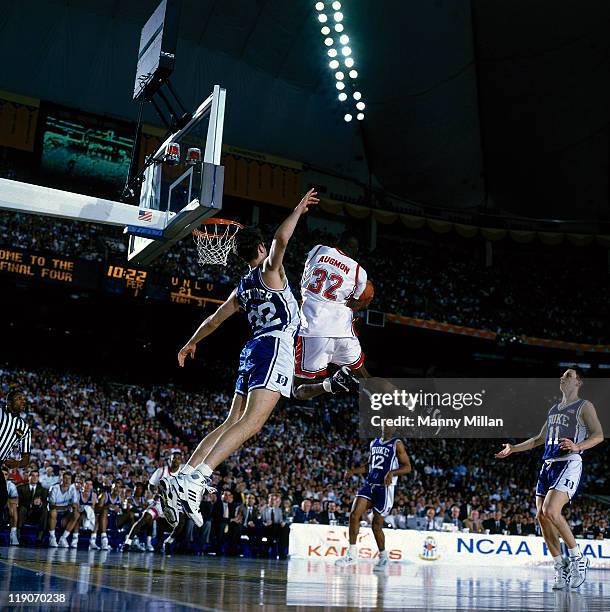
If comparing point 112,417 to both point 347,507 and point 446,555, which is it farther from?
point 446,555

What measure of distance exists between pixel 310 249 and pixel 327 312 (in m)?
22.2

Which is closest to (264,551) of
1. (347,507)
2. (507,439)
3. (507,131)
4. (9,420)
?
(347,507)

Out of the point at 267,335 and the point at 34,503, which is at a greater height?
the point at 267,335

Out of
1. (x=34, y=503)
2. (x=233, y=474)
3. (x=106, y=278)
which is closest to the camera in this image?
(x=34, y=503)

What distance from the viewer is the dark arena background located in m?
18.8

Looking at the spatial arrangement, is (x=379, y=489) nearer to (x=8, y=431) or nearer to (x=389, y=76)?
(x=8, y=431)

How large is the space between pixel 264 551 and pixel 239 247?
509 inches

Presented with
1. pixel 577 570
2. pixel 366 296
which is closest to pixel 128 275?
pixel 366 296

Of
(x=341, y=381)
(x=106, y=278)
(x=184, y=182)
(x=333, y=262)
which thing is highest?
(x=106, y=278)

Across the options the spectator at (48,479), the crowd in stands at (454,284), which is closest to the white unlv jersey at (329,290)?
the spectator at (48,479)

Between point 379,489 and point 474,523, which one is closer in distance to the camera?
point 379,489

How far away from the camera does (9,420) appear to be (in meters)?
8.85

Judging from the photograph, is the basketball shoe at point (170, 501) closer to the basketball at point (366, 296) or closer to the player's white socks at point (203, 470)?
the player's white socks at point (203, 470)

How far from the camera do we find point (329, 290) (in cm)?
909
